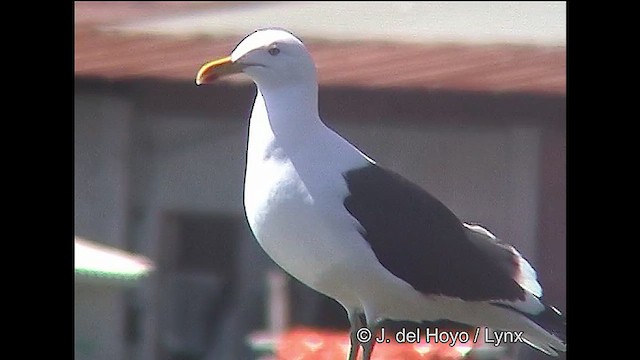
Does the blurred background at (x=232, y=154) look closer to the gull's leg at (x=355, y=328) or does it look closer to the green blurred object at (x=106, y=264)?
the green blurred object at (x=106, y=264)

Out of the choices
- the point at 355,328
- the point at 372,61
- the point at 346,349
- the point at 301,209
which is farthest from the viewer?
the point at 372,61

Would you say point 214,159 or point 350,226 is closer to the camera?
point 350,226

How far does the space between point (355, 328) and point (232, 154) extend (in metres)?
0.78

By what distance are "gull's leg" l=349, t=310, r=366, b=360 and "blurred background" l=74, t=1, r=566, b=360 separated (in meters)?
0.52

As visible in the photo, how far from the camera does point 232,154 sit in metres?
2.79

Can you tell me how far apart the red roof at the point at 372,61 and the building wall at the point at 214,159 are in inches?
1.6

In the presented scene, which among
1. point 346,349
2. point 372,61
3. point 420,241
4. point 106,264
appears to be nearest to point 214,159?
point 106,264

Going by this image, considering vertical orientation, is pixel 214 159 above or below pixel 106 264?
above

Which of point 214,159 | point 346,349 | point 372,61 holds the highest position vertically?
point 372,61

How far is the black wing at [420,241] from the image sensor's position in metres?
2.06

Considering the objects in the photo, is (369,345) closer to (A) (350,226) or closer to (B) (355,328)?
(B) (355,328)

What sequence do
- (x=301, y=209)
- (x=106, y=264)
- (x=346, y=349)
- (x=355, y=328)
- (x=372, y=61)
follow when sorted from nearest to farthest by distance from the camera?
(x=301, y=209), (x=355, y=328), (x=346, y=349), (x=106, y=264), (x=372, y=61)

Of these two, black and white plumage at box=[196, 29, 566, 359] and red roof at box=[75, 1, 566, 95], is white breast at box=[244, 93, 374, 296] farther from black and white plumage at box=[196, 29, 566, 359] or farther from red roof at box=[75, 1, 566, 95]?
red roof at box=[75, 1, 566, 95]

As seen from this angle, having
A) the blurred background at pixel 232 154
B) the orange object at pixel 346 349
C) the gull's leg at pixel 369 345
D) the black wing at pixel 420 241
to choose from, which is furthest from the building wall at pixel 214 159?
the gull's leg at pixel 369 345
